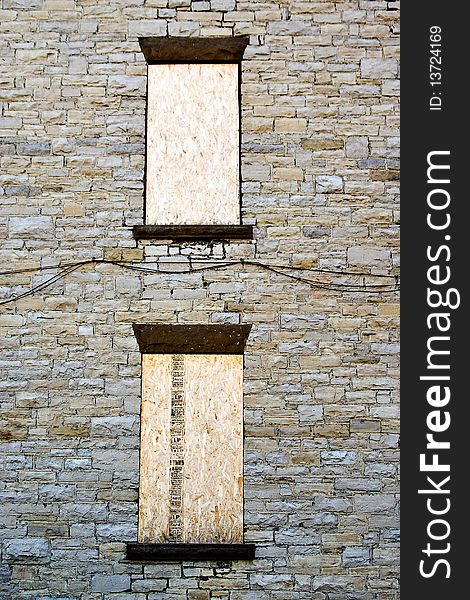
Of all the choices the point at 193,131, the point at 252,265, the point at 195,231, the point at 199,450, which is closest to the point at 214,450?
the point at 199,450

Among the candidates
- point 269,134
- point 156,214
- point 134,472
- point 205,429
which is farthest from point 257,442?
point 269,134

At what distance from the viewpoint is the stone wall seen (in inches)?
359

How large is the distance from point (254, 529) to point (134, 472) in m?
1.34

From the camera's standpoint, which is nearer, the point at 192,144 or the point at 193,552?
the point at 193,552

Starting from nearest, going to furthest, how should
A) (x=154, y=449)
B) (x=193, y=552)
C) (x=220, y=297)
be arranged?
(x=193, y=552)
(x=154, y=449)
(x=220, y=297)

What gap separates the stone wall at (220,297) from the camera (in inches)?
359

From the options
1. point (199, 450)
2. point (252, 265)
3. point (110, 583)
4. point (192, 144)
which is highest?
point (192, 144)

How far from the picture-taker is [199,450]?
9.30m

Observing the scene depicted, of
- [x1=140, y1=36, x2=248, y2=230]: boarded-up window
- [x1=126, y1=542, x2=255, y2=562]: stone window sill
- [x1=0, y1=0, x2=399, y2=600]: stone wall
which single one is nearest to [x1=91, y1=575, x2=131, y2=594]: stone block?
[x1=0, y1=0, x2=399, y2=600]: stone wall

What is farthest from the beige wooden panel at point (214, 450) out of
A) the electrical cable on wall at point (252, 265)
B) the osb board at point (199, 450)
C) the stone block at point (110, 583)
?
the electrical cable on wall at point (252, 265)

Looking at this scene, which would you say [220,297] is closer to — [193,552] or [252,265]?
[252,265]

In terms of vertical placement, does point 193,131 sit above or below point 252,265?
above

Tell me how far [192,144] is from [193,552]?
4233mm

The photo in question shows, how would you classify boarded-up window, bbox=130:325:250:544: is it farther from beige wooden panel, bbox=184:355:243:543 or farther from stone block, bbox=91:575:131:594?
stone block, bbox=91:575:131:594
